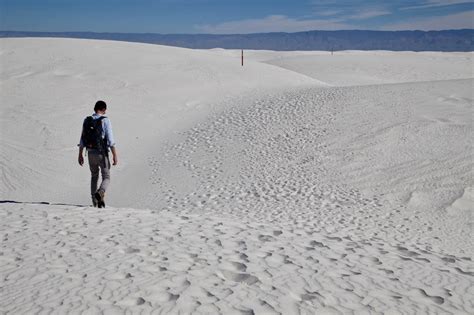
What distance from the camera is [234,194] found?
8.71 metres

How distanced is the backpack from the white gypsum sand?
1.02m

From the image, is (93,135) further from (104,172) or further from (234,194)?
(234,194)

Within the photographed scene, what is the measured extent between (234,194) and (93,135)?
10.6ft

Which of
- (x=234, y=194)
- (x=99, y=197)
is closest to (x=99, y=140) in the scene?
(x=99, y=197)

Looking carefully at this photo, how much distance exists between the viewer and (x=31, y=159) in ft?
34.6

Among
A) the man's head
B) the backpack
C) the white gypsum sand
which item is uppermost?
the man's head

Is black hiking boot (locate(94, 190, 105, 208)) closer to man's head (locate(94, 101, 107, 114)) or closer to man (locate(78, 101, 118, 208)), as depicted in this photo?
man (locate(78, 101, 118, 208))

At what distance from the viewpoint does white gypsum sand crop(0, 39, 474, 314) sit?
391 centimetres

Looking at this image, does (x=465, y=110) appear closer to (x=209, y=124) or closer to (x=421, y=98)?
(x=421, y=98)

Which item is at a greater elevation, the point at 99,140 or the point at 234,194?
the point at 99,140

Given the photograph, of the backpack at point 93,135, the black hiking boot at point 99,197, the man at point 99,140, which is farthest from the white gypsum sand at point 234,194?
the backpack at point 93,135

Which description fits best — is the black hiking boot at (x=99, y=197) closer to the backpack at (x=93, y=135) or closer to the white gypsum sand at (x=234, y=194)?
the white gypsum sand at (x=234, y=194)

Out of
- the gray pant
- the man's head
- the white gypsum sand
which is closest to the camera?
the white gypsum sand

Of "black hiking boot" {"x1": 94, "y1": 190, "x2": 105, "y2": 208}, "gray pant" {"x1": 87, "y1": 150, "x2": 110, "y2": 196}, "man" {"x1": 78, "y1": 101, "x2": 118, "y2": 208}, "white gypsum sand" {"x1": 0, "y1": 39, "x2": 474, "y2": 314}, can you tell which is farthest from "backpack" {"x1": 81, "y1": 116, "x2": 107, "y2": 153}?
"white gypsum sand" {"x1": 0, "y1": 39, "x2": 474, "y2": 314}
